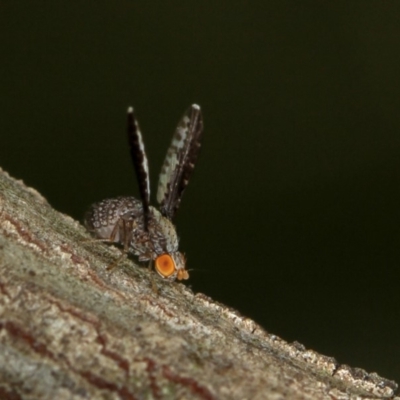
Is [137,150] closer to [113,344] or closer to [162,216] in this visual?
[113,344]

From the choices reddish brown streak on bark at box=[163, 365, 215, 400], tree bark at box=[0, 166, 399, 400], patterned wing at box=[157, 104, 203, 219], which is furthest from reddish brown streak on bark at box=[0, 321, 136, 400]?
patterned wing at box=[157, 104, 203, 219]

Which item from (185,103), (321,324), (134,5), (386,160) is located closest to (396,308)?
(321,324)

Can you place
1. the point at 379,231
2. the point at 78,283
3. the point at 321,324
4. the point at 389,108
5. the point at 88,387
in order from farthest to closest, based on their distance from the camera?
1. the point at 389,108
2. the point at 379,231
3. the point at 321,324
4. the point at 78,283
5. the point at 88,387

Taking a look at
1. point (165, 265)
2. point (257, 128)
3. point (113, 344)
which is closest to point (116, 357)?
point (113, 344)

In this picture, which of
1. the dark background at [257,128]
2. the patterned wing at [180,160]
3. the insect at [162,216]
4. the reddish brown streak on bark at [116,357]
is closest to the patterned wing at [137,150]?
the insect at [162,216]

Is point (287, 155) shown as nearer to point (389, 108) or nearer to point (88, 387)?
point (389, 108)

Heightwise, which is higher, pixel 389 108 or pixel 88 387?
pixel 389 108

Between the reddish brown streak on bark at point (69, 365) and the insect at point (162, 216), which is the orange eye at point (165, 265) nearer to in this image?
the insect at point (162, 216)
